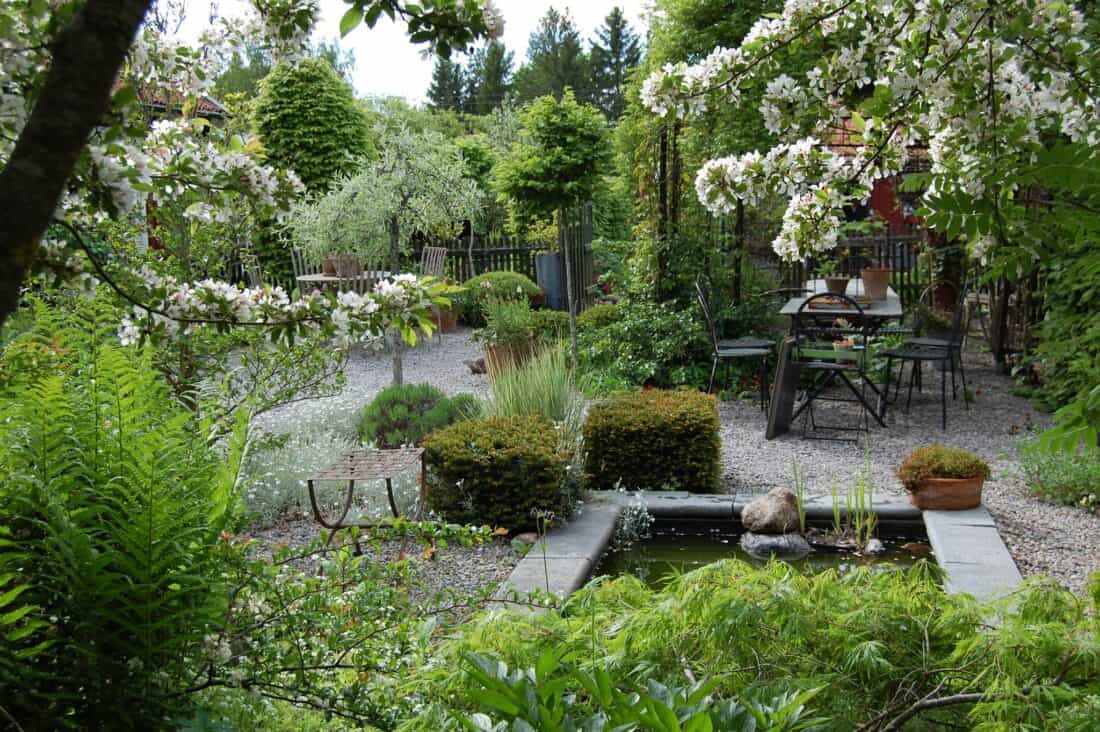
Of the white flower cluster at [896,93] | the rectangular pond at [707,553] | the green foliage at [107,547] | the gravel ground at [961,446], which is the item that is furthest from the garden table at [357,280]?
the green foliage at [107,547]

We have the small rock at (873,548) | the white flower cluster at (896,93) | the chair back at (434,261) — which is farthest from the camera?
the chair back at (434,261)

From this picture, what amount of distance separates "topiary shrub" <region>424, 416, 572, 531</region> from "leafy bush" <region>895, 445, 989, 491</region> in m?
1.80

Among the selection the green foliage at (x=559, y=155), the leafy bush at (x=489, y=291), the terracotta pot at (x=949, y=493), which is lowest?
the terracotta pot at (x=949, y=493)

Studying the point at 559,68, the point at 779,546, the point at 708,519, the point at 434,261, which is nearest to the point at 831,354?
the point at 708,519

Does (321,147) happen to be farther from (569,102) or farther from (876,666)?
(876,666)

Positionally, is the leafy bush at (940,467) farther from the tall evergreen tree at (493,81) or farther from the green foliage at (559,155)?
the tall evergreen tree at (493,81)

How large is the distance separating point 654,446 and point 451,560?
5.30 feet

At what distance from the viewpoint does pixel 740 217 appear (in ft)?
29.4

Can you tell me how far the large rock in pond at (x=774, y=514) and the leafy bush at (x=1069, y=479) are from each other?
4.34 ft

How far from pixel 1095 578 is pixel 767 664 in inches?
28.1

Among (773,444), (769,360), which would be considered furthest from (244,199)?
(769,360)

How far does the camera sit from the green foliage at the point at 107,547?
156cm

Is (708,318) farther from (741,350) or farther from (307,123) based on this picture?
(307,123)

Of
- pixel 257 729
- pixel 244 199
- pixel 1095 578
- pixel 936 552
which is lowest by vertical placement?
pixel 936 552
